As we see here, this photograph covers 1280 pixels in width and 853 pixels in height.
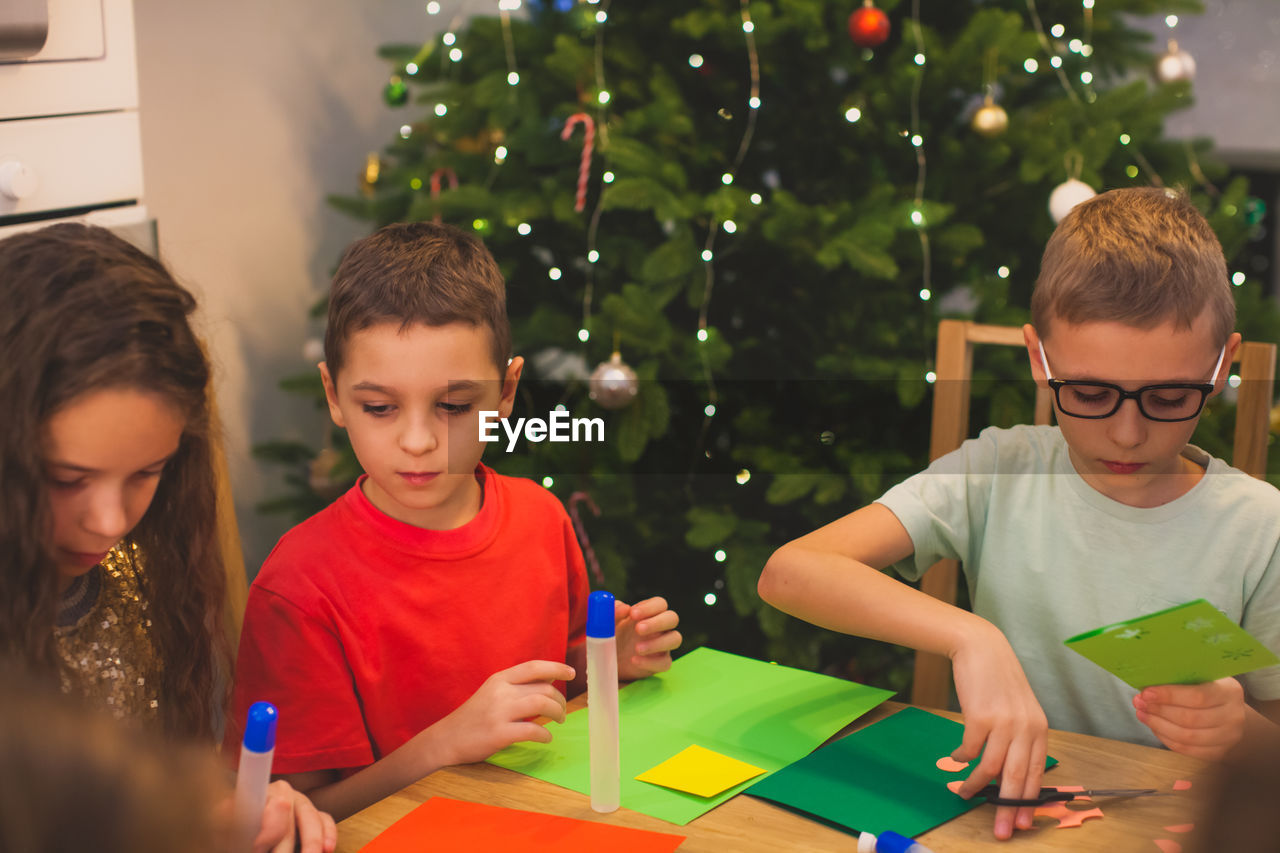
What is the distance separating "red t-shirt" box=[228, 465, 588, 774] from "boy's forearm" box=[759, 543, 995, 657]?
9.7 inches

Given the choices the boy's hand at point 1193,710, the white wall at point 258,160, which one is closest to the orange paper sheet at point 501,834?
the boy's hand at point 1193,710

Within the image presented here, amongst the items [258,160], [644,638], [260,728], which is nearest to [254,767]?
[260,728]

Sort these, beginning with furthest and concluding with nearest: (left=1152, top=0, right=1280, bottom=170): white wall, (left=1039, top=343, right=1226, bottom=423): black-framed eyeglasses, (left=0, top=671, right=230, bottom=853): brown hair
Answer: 1. (left=1152, top=0, right=1280, bottom=170): white wall
2. (left=1039, top=343, right=1226, bottom=423): black-framed eyeglasses
3. (left=0, top=671, right=230, bottom=853): brown hair

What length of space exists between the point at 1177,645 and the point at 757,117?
1.59 m

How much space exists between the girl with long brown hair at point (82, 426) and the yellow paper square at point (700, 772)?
249mm

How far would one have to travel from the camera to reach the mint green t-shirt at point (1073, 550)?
104 cm

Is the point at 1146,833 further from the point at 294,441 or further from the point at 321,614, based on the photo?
the point at 294,441

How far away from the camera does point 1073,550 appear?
1.10 metres

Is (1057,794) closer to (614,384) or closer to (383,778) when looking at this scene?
(383,778)

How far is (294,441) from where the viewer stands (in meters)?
2.62

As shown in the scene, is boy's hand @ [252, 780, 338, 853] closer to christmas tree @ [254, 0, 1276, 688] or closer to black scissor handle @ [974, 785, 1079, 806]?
black scissor handle @ [974, 785, 1079, 806]

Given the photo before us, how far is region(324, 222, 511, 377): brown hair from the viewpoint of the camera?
38.6 inches

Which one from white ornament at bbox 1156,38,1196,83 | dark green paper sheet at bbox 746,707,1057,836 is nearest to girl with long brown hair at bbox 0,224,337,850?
dark green paper sheet at bbox 746,707,1057,836

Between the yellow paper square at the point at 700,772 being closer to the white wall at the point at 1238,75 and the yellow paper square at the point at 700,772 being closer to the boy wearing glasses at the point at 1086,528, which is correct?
the boy wearing glasses at the point at 1086,528
